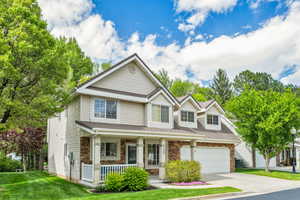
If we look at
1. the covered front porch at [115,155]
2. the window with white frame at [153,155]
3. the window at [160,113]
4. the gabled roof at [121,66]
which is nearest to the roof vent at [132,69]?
the gabled roof at [121,66]

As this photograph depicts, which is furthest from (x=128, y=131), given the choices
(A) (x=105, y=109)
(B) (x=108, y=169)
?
(A) (x=105, y=109)

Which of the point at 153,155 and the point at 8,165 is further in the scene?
the point at 8,165

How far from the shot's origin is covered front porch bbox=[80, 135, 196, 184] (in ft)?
47.4

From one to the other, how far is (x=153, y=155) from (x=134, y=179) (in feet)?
19.7

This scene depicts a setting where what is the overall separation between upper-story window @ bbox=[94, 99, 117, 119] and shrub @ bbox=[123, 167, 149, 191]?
174 inches

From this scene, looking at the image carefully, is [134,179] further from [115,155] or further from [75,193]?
[115,155]

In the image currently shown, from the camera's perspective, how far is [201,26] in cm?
2414

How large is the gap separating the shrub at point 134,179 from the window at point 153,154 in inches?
206

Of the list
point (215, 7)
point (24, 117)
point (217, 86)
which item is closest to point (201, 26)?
point (215, 7)

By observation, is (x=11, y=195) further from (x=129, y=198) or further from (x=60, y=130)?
(x=60, y=130)

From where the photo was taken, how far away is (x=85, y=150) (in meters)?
16.3

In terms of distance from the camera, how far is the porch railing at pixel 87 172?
47.8ft

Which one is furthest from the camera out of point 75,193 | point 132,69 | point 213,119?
point 213,119

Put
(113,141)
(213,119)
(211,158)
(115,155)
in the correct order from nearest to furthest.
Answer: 1. (115,155)
2. (113,141)
3. (211,158)
4. (213,119)
